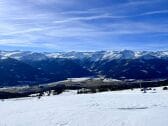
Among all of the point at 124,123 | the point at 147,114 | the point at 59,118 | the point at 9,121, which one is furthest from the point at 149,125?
the point at 9,121

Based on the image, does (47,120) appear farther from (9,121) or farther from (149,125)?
(149,125)

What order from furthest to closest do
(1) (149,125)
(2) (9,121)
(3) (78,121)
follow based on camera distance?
1. (2) (9,121)
2. (3) (78,121)
3. (1) (149,125)

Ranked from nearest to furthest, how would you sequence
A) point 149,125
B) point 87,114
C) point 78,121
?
1. point 149,125
2. point 78,121
3. point 87,114

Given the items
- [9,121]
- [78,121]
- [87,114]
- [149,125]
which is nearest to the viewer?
[149,125]

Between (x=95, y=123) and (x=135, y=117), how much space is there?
588 cm

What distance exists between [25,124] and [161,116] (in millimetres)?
14926

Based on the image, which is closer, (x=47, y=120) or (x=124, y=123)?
(x=124, y=123)

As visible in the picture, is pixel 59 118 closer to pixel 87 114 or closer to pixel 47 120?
pixel 47 120

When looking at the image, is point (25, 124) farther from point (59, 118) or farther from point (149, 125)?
point (149, 125)

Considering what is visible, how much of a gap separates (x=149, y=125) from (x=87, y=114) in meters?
11.6

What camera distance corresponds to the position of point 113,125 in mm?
38094

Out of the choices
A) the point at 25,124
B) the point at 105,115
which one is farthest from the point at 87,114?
the point at 25,124

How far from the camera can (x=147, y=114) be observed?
46.5 meters

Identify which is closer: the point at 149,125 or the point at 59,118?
the point at 149,125
